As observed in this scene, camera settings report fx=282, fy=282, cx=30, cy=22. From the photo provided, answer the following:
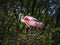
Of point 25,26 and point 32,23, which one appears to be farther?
point 25,26

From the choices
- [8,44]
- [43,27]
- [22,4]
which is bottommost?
[8,44]

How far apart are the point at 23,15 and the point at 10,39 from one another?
293mm

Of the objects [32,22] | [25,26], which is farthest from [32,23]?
[25,26]

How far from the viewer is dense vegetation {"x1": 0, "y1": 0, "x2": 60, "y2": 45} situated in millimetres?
2672

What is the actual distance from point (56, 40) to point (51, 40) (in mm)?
49

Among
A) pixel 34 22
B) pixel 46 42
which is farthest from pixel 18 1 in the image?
pixel 46 42

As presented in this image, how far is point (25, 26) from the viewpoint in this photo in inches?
113

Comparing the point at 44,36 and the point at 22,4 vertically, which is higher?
the point at 22,4

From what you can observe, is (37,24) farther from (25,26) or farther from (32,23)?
(25,26)

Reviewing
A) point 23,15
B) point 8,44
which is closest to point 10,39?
point 8,44

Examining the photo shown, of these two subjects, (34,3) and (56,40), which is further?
(34,3)

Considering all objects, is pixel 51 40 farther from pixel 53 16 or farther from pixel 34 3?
pixel 34 3

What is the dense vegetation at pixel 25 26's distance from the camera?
2.67 metres

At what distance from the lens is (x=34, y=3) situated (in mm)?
2867
